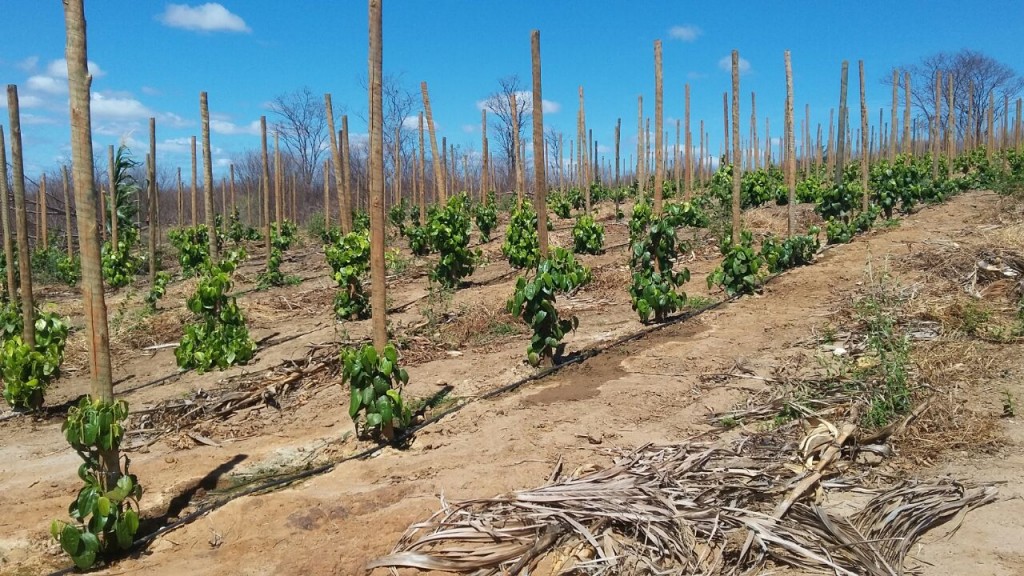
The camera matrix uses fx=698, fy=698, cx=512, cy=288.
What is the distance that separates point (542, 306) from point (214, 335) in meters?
3.89

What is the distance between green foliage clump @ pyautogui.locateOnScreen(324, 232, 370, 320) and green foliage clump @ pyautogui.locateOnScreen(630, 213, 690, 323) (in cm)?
381

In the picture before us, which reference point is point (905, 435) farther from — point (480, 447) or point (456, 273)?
point (456, 273)

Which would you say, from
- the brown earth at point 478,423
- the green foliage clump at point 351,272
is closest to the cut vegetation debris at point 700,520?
the brown earth at point 478,423

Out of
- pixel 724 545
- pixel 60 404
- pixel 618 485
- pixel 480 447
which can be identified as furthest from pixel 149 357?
pixel 724 545

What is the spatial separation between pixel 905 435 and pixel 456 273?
8.07m

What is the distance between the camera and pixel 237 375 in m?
7.50

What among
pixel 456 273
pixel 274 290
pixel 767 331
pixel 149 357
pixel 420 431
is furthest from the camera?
pixel 274 290

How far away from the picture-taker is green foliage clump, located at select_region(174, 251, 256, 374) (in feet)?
24.9

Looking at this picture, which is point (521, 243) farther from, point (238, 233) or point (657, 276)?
point (238, 233)

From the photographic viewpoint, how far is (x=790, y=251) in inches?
399

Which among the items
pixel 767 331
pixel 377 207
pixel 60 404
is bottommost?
pixel 60 404

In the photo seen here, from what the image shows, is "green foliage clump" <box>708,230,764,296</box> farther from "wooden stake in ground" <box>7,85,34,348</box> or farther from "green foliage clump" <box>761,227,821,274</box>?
"wooden stake in ground" <box>7,85,34,348</box>

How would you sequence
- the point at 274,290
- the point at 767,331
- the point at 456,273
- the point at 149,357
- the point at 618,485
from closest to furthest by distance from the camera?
the point at 618,485, the point at 767,331, the point at 149,357, the point at 456,273, the point at 274,290

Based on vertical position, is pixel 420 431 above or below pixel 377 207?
below
